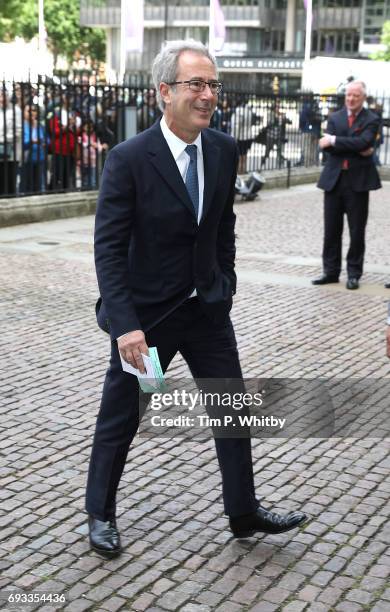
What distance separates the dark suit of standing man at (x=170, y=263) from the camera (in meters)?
3.31

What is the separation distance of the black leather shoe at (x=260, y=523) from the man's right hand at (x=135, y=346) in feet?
2.66

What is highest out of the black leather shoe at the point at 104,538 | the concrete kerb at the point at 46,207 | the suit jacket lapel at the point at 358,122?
the suit jacket lapel at the point at 358,122

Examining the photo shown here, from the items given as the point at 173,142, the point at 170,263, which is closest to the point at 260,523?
the point at 170,263

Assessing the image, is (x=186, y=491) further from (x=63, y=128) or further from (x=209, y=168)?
A: (x=63, y=128)

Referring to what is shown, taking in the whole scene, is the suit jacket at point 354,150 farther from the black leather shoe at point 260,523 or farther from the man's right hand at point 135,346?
the man's right hand at point 135,346

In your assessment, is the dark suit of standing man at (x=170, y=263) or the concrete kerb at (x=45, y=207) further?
the concrete kerb at (x=45, y=207)

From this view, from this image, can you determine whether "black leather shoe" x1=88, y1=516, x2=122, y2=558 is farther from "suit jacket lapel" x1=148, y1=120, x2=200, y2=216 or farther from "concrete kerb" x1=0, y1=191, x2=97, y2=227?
"concrete kerb" x1=0, y1=191, x2=97, y2=227

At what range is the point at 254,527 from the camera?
12.3 ft

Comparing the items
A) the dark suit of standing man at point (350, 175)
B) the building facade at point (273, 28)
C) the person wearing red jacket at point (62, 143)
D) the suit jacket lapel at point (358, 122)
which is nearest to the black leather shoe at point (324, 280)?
the dark suit of standing man at point (350, 175)

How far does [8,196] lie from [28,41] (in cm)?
7123

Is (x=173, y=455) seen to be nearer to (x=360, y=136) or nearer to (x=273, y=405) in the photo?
(x=273, y=405)

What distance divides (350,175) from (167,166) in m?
6.10

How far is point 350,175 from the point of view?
918 cm

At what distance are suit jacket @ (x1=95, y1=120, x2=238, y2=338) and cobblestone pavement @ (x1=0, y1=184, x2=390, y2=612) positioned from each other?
36.3 inches
